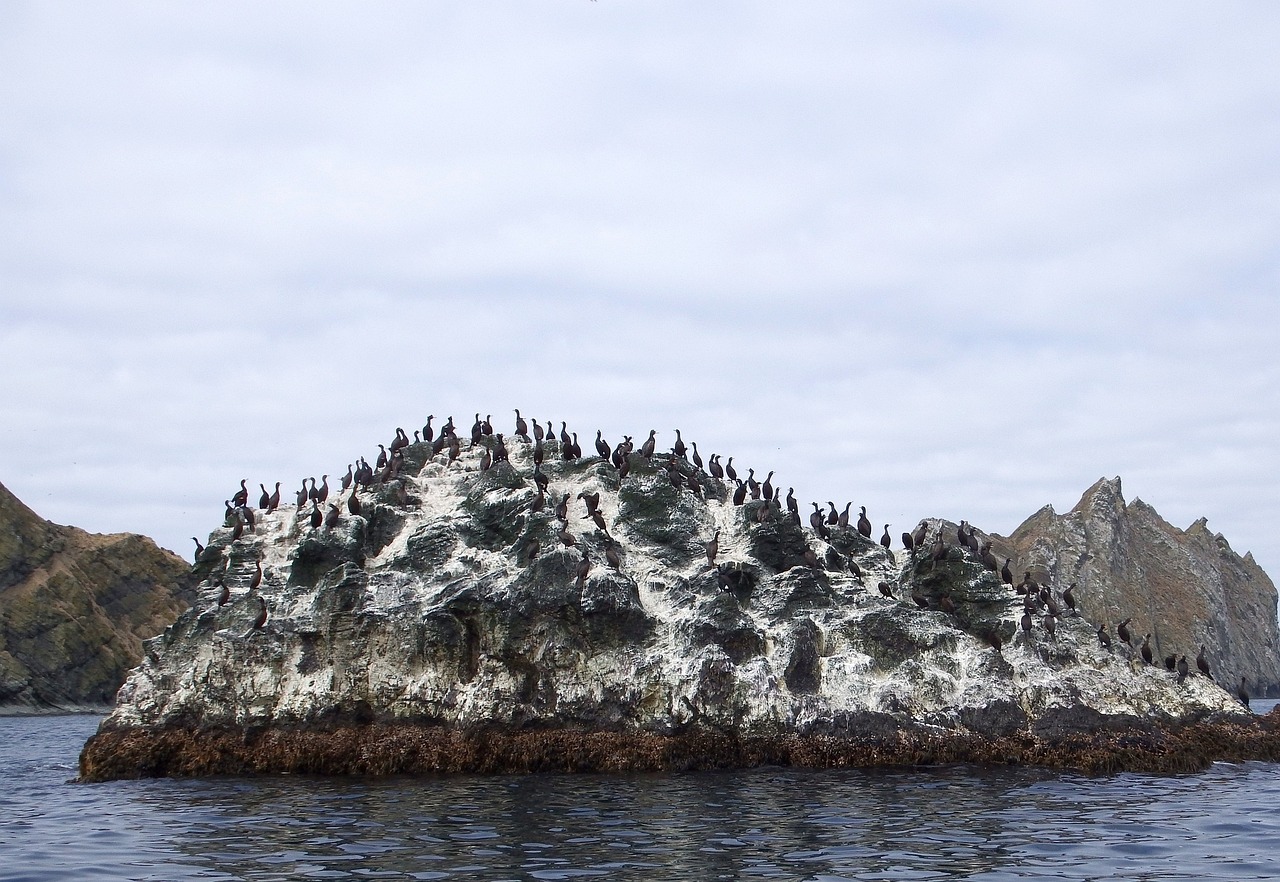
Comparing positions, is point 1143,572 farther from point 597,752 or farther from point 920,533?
point 597,752

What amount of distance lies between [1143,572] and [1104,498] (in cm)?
730

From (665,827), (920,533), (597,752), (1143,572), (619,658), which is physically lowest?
(665,827)

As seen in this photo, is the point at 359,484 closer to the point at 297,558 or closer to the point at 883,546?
the point at 297,558

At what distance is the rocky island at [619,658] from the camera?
104 ft

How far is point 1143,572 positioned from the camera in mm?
94812

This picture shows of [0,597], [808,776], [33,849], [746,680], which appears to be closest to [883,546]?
[746,680]

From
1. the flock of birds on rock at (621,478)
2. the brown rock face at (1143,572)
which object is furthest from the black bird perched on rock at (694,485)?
the brown rock face at (1143,572)

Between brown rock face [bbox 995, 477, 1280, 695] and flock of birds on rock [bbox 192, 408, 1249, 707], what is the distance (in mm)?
49529

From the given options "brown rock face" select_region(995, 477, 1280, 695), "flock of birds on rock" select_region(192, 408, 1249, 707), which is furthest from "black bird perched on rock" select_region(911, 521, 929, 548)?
"brown rock face" select_region(995, 477, 1280, 695)

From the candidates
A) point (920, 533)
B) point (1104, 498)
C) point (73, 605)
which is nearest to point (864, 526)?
point (920, 533)

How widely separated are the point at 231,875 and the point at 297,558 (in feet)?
60.0

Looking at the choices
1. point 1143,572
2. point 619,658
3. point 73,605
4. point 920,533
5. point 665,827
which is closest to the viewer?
point 665,827

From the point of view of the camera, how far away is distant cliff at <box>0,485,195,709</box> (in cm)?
8675

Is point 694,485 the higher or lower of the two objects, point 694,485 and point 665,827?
the higher
